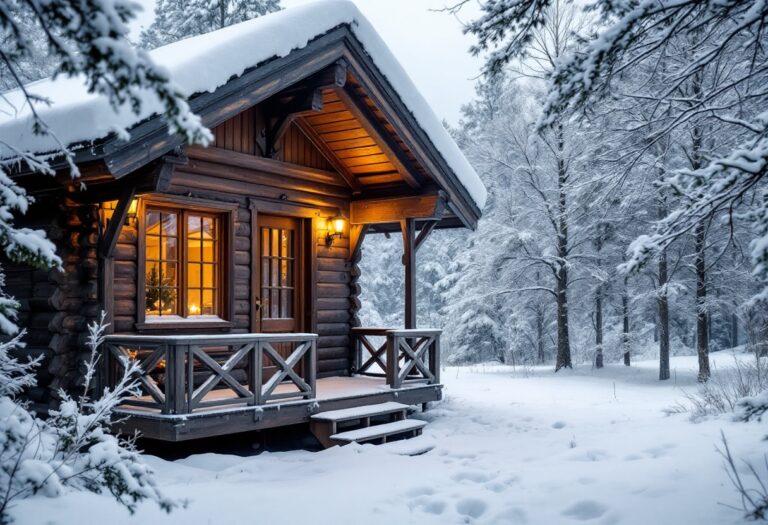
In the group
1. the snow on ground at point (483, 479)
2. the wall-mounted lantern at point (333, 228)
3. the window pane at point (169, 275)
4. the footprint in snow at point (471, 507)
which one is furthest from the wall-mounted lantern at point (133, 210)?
the footprint in snow at point (471, 507)

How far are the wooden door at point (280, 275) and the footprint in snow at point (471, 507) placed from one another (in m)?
5.13

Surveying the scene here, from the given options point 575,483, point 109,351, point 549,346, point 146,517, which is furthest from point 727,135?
point 549,346

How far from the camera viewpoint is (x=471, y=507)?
18.9 feet

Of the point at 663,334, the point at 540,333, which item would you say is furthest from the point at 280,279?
the point at 540,333

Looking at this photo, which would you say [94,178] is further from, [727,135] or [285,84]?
[727,135]

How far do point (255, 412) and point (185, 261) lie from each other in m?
2.40

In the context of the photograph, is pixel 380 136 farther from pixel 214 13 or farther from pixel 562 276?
pixel 214 13

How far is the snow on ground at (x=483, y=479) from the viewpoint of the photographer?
16.7 feet

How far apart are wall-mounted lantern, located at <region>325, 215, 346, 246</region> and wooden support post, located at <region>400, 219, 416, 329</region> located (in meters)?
0.92

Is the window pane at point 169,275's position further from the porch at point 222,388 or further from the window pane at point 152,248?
the porch at point 222,388

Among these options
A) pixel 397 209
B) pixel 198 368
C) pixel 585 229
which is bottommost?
pixel 198 368

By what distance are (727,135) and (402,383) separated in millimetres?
8226

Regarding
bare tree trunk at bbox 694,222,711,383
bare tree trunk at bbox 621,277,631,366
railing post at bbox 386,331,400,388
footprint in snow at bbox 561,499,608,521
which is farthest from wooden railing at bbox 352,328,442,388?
bare tree trunk at bbox 621,277,631,366

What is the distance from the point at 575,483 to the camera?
6.03m
